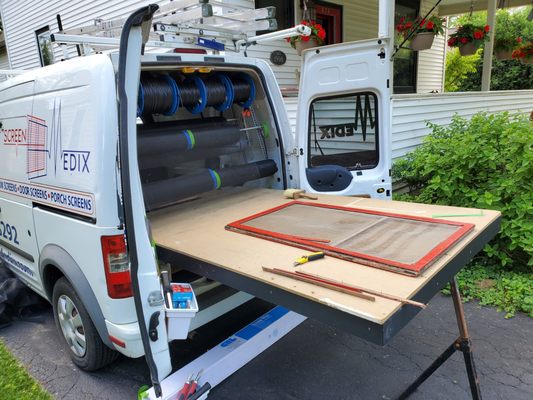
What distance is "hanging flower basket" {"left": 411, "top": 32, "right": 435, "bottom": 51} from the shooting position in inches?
305

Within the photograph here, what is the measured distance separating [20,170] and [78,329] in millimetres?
1244

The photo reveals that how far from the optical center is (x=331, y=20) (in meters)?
8.84

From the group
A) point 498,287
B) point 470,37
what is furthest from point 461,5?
point 498,287

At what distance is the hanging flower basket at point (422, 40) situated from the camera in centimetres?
776

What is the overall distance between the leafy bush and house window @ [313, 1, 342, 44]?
15.4 feet

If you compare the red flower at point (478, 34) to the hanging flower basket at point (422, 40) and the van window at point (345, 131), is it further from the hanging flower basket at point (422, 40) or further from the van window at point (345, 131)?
the van window at point (345, 131)

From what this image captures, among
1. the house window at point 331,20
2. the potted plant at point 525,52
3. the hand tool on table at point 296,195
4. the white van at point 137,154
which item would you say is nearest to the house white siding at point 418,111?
the white van at point 137,154

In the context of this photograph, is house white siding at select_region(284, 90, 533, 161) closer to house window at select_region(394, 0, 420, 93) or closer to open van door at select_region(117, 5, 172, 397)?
house window at select_region(394, 0, 420, 93)

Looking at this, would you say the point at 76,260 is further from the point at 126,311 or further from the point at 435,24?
the point at 435,24

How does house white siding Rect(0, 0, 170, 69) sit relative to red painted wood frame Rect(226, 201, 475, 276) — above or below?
above

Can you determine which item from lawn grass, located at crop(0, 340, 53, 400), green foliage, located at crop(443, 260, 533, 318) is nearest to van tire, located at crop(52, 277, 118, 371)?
lawn grass, located at crop(0, 340, 53, 400)


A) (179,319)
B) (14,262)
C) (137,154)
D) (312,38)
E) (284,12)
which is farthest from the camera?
(284,12)

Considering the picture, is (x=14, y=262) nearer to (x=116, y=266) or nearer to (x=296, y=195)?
(x=116, y=266)

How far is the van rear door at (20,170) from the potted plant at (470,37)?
8.72 metres
